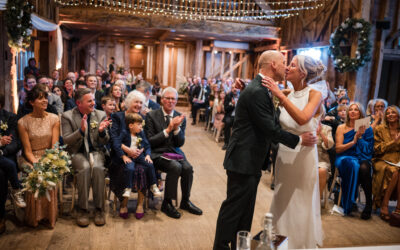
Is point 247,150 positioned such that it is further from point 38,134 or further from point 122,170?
point 38,134

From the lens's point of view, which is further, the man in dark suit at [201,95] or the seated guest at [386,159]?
the man in dark suit at [201,95]

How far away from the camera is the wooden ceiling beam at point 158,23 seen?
34.1 feet

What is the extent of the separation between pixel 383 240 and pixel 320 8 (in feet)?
27.3

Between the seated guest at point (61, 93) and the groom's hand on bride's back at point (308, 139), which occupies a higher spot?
the groom's hand on bride's back at point (308, 139)

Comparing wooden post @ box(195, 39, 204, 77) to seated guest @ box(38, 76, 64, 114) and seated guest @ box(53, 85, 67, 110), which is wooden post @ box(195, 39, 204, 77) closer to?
seated guest @ box(53, 85, 67, 110)

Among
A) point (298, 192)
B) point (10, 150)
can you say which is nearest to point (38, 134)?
point (10, 150)

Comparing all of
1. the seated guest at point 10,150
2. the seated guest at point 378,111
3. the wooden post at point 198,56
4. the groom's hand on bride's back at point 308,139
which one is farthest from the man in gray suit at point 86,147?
the wooden post at point 198,56

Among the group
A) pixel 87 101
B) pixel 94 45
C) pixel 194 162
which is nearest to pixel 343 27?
pixel 194 162

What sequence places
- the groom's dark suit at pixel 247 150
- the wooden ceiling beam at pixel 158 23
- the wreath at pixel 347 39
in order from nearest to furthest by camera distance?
the groom's dark suit at pixel 247 150, the wreath at pixel 347 39, the wooden ceiling beam at pixel 158 23

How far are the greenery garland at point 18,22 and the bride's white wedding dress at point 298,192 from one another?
212 inches

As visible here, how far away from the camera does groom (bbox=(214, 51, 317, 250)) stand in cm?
234

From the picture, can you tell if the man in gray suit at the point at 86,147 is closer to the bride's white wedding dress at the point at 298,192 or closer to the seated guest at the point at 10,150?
the seated guest at the point at 10,150

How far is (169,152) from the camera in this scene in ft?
13.0

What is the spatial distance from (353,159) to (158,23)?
8.41 metres
